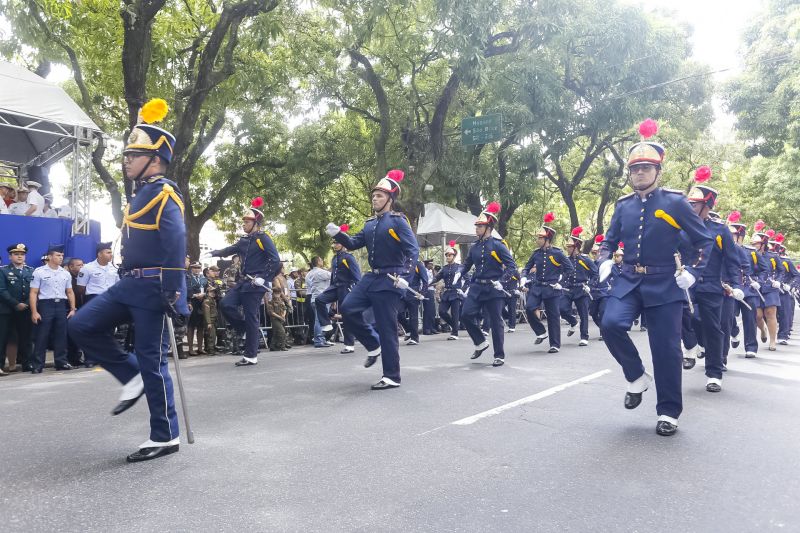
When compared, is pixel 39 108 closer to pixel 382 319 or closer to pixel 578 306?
pixel 382 319

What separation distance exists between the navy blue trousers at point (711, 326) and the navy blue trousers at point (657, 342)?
2.54m

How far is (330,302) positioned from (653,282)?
665 cm

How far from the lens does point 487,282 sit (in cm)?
1044

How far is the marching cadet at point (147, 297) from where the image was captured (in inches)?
189

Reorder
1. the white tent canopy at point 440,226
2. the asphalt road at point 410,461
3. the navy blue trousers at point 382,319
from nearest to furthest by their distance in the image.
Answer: the asphalt road at point 410,461 < the navy blue trousers at point 382,319 < the white tent canopy at point 440,226

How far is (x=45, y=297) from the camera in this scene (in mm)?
10633

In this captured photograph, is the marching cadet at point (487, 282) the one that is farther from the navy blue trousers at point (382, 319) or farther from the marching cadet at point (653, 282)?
the marching cadet at point (653, 282)

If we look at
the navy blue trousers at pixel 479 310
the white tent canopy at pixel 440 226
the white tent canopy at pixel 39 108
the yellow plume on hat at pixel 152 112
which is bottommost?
the navy blue trousers at pixel 479 310

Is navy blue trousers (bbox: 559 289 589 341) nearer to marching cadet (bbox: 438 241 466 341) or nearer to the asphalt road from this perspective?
marching cadet (bbox: 438 241 466 341)

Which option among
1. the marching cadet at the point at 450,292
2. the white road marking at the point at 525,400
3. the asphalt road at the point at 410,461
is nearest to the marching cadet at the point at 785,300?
the marching cadet at the point at 450,292

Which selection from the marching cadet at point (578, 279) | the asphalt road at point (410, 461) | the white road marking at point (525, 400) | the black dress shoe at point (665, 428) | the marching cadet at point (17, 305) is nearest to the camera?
the asphalt road at point (410, 461)

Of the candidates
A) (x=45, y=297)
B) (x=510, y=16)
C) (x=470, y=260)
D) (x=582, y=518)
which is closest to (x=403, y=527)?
(x=582, y=518)

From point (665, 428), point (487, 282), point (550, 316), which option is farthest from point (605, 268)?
point (550, 316)

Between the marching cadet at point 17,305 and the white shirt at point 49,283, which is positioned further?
the white shirt at point 49,283
